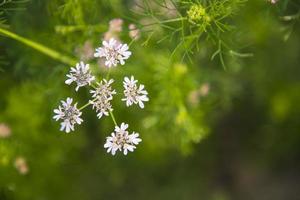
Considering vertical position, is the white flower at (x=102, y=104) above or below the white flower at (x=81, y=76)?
below

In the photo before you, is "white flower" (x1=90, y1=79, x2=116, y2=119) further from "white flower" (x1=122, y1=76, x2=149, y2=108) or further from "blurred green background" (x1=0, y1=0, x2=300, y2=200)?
"blurred green background" (x1=0, y1=0, x2=300, y2=200)

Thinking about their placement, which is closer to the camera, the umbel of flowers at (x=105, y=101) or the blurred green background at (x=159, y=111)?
the umbel of flowers at (x=105, y=101)

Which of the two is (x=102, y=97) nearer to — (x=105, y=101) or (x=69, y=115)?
(x=105, y=101)

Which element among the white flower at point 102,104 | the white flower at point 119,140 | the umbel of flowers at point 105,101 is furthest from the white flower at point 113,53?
the white flower at point 119,140

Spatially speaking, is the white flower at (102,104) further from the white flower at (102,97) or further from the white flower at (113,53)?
the white flower at (113,53)

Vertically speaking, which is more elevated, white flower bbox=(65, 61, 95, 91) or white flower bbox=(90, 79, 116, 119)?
white flower bbox=(65, 61, 95, 91)

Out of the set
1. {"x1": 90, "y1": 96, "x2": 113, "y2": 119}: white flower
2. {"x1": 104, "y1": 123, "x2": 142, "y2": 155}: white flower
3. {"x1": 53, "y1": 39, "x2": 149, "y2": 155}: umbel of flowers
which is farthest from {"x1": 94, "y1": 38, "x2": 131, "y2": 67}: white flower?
{"x1": 104, "y1": 123, "x2": 142, "y2": 155}: white flower

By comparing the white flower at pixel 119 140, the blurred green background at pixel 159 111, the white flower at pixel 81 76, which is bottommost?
the white flower at pixel 119 140

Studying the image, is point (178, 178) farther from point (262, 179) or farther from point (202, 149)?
point (262, 179)
